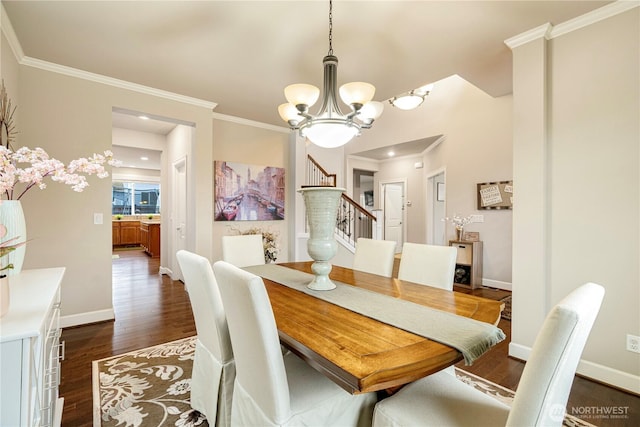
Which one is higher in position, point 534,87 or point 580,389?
point 534,87

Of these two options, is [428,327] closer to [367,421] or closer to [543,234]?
[367,421]

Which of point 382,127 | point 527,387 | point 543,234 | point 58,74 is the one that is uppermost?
point 382,127

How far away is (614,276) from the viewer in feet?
6.85

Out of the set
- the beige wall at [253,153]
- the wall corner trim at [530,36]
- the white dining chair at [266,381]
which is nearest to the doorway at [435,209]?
the beige wall at [253,153]

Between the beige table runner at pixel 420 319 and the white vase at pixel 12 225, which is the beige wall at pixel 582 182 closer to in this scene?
the beige table runner at pixel 420 319

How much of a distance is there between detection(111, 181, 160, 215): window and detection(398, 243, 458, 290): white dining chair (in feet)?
33.4

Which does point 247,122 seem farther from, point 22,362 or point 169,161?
point 22,362

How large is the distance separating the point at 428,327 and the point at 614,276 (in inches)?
72.4

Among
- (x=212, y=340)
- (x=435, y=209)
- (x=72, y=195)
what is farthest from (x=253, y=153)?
(x=435, y=209)

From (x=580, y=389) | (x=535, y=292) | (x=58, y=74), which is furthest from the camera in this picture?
(x=58, y=74)

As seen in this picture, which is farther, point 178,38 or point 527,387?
point 178,38

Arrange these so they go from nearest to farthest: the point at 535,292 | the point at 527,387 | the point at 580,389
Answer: the point at 527,387
the point at 580,389
the point at 535,292

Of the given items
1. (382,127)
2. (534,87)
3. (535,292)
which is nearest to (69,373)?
(535,292)

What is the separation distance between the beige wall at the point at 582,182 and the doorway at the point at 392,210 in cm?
527
